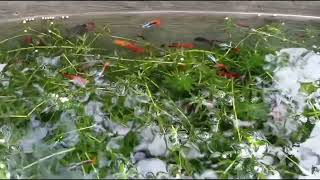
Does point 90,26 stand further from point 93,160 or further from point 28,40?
point 93,160

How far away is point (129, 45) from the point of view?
185 cm

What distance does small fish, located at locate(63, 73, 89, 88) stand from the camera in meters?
1.70

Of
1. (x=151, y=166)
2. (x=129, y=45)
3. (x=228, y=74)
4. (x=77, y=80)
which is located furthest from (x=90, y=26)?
(x=151, y=166)

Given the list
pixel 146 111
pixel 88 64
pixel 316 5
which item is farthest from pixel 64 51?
pixel 316 5

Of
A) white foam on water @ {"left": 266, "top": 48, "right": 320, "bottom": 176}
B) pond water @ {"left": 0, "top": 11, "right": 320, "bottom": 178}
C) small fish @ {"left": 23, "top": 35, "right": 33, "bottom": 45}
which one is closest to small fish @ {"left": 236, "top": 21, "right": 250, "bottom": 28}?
pond water @ {"left": 0, "top": 11, "right": 320, "bottom": 178}

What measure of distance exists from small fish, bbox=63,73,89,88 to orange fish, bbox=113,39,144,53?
216mm

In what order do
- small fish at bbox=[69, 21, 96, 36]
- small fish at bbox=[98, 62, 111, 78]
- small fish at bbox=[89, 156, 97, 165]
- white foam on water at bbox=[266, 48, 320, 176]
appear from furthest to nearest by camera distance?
small fish at bbox=[69, 21, 96, 36], small fish at bbox=[98, 62, 111, 78], white foam on water at bbox=[266, 48, 320, 176], small fish at bbox=[89, 156, 97, 165]

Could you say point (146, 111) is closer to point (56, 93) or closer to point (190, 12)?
point (56, 93)

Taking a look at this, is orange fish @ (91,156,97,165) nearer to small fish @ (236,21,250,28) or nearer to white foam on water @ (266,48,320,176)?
white foam on water @ (266,48,320,176)

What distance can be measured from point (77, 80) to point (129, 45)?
0.25 meters

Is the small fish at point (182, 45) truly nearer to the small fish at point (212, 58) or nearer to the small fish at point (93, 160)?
the small fish at point (212, 58)

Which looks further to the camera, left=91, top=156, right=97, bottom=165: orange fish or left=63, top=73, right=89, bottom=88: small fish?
left=63, top=73, right=89, bottom=88: small fish

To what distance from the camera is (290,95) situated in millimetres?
1714

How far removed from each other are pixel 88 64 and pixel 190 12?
456mm
